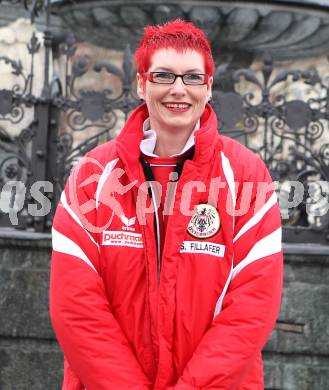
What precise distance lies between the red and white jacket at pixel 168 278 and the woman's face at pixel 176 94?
76mm

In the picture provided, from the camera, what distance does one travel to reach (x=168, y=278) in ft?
8.73

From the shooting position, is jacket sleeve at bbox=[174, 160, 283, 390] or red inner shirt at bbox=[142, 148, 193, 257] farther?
red inner shirt at bbox=[142, 148, 193, 257]

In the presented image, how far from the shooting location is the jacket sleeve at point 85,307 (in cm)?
263


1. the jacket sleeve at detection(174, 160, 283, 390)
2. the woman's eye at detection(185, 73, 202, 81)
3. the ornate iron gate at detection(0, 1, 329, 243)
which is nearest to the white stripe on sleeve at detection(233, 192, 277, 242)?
the jacket sleeve at detection(174, 160, 283, 390)

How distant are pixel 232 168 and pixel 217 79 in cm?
299

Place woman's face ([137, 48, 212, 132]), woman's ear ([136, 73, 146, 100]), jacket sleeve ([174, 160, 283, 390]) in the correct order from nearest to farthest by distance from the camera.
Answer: jacket sleeve ([174, 160, 283, 390]) → woman's face ([137, 48, 212, 132]) → woman's ear ([136, 73, 146, 100])

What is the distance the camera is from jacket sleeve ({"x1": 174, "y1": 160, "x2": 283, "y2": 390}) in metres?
2.58

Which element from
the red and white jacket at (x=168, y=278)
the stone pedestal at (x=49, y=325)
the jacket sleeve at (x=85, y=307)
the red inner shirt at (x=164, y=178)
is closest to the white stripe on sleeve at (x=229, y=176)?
the red and white jacket at (x=168, y=278)

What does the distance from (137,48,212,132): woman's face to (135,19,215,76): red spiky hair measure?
0.02 metres

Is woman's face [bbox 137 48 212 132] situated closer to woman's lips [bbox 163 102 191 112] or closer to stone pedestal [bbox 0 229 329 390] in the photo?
woman's lips [bbox 163 102 191 112]

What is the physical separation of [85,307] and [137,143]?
1.94ft

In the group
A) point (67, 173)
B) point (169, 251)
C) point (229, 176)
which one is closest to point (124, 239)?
point (169, 251)

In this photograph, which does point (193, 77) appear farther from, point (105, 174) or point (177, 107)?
point (105, 174)

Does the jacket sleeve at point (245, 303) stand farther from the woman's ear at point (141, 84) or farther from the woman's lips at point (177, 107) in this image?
the woman's ear at point (141, 84)
